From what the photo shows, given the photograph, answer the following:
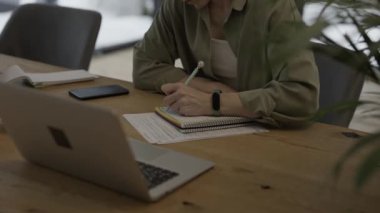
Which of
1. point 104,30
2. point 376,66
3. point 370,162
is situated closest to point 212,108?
point 376,66

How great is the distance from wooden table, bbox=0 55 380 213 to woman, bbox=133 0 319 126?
0.39 feet

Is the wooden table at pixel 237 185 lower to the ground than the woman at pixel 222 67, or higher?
lower

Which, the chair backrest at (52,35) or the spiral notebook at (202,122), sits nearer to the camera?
the spiral notebook at (202,122)

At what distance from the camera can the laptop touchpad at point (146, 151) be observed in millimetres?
1229

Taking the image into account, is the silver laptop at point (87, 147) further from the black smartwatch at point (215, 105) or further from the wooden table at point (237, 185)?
the black smartwatch at point (215, 105)

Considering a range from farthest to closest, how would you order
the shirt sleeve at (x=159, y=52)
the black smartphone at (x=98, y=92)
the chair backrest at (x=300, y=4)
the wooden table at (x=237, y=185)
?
the shirt sleeve at (x=159, y=52) < the black smartphone at (x=98, y=92) < the wooden table at (x=237, y=185) < the chair backrest at (x=300, y=4)

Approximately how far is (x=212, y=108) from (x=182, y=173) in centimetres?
39

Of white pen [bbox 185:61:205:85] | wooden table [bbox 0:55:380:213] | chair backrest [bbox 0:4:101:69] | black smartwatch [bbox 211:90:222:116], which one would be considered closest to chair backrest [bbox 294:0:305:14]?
wooden table [bbox 0:55:380:213]

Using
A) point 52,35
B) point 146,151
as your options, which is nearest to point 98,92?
point 146,151

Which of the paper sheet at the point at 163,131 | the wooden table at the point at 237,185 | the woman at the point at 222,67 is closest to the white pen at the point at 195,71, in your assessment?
the woman at the point at 222,67

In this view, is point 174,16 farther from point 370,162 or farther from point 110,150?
point 370,162

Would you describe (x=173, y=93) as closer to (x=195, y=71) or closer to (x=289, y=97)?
(x=195, y=71)

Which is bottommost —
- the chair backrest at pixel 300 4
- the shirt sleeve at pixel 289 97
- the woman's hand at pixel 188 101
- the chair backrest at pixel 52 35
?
the chair backrest at pixel 52 35

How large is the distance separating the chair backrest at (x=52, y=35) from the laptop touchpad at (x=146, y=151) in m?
1.13
